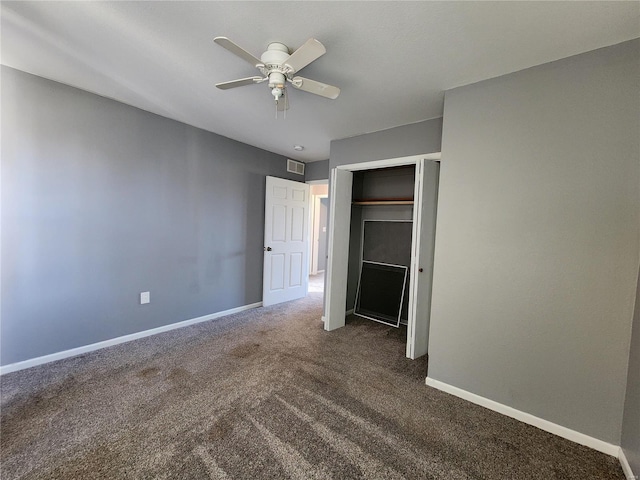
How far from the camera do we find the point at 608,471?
1.51 m

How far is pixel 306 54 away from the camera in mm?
1510

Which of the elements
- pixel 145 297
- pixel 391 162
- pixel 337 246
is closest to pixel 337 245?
pixel 337 246

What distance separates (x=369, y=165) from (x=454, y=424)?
259cm

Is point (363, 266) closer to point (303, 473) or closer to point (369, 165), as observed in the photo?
point (369, 165)

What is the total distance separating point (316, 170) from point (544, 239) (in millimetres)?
3565

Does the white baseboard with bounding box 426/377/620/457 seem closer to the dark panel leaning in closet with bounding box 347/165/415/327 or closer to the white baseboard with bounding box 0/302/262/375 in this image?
the dark panel leaning in closet with bounding box 347/165/415/327

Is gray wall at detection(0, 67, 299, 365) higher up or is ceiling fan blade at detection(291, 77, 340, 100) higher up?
ceiling fan blade at detection(291, 77, 340, 100)

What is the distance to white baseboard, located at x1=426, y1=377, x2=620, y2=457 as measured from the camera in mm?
1652

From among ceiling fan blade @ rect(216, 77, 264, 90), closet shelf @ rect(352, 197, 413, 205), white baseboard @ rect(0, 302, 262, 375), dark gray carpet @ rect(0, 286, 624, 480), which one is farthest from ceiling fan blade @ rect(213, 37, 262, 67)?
white baseboard @ rect(0, 302, 262, 375)

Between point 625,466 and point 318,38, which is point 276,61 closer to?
point 318,38

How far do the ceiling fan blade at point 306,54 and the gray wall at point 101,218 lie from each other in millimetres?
2162

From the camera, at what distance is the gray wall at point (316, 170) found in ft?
15.3

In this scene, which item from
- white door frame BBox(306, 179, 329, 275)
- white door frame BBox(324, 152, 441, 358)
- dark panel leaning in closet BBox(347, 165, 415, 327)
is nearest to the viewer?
white door frame BBox(324, 152, 441, 358)

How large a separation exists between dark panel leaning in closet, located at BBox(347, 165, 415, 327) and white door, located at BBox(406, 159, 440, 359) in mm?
745
